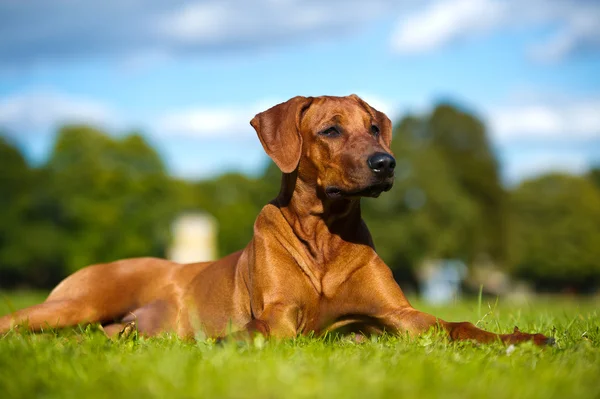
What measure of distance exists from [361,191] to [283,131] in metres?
1.02

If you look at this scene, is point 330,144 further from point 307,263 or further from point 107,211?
point 107,211

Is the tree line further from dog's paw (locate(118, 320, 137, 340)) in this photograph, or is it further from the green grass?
the green grass

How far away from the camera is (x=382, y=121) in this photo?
23.4ft

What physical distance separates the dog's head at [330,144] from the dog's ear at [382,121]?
92mm

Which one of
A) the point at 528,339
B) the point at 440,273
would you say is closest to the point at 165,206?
the point at 440,273

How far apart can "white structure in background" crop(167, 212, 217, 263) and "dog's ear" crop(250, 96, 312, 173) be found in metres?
47.3

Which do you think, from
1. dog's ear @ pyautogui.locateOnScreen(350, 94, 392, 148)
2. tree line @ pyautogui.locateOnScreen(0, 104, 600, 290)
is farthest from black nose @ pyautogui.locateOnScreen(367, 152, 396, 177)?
tree line @ pyautogui.locateOnScreen(0, 104, 600, 290)

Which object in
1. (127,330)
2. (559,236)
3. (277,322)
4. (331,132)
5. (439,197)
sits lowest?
(559,236)

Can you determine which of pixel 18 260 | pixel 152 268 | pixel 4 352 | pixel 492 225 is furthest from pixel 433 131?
pixel 4 352

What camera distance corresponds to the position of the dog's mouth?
587 cm

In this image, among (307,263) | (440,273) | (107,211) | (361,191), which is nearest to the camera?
(361,191)

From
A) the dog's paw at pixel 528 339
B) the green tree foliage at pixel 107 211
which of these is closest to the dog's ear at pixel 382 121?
the dog's paw at pixel 528 339

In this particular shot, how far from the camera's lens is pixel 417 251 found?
45938 millimetres

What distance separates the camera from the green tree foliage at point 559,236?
222ft
